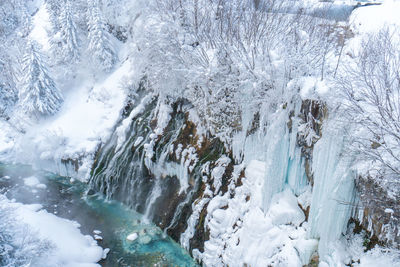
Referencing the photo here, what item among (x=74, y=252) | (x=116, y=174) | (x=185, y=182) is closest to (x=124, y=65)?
(x=116, y=174)

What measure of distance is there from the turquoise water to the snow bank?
378 millimetres

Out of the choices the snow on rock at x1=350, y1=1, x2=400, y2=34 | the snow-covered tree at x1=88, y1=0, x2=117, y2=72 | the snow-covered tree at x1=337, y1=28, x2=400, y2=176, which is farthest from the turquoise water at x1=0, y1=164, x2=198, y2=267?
the snow on rock at x1=350, y1=1, x2=400, y2=34

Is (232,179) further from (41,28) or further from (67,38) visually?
(41,28)

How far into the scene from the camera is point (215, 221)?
914cm

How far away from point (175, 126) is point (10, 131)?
614 inches

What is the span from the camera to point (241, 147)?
9.76 m

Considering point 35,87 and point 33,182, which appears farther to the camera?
point 35,87

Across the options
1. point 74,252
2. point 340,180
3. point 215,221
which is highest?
point 340,180

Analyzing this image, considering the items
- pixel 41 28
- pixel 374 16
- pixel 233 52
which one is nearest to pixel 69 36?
pixel 41 28

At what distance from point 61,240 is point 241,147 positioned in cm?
766

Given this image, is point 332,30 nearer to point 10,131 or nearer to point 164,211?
point 164,211

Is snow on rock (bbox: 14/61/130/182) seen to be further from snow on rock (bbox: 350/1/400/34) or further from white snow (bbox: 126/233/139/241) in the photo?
snow on rock (bbox: 350/1/400/34)

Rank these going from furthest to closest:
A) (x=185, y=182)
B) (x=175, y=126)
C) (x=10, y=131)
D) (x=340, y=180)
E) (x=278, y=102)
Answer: (x=10, y=131)
(x=175, y=126)
(x=185, y=182)
(x=278, y=102)
(x=340, y=180)

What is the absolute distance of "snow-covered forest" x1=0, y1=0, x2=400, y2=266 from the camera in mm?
6164
